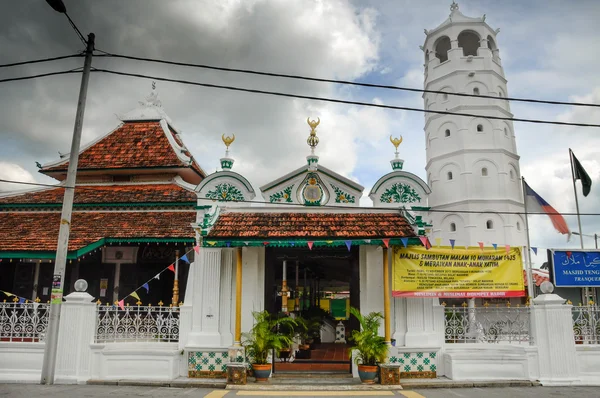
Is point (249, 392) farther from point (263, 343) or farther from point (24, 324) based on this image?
point (24, 324)

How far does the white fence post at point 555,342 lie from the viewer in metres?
9.28

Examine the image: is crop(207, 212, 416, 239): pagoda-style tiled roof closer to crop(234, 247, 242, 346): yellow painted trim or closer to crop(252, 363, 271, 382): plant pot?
crop(234, 247, 242, 346): yellow painted trim

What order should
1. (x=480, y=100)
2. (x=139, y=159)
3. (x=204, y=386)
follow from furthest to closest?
1. (x=480, y=100)
2. (x=139, y=159)
3. (x=204, y=386)

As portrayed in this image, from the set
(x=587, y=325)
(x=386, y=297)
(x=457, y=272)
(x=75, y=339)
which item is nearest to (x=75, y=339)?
(x=75, y=339)

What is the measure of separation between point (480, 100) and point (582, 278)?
21758 mm

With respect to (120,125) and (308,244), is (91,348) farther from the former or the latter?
(120,125)

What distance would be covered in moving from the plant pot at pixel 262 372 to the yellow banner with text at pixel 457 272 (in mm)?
2975

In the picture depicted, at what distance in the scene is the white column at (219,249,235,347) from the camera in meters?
9.73

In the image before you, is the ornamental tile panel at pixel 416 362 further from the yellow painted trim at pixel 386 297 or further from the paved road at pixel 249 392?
the paved road at pixel 249 392

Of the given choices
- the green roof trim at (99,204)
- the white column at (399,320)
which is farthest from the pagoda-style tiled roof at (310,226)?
the green roof trim at (99,204)

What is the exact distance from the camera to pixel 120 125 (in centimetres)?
1866

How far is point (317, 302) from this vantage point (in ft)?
63.4

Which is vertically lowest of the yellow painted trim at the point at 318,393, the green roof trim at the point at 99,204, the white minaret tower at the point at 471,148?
the yellow painted trim at the point at 318,393

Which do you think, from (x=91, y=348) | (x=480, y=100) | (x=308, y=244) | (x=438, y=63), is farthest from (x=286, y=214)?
(x=438, y=63)
